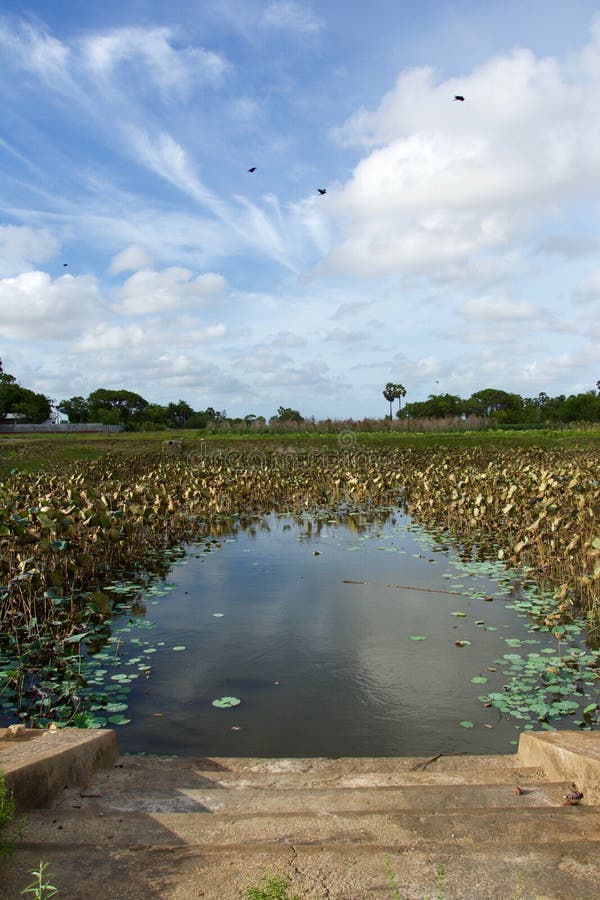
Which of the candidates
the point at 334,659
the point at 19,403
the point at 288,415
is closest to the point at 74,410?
the point at 19,403

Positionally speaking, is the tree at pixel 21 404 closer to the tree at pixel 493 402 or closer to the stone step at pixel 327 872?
the tree at pixel 493 402

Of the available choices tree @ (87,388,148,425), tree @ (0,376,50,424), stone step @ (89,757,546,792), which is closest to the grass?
stone step @ (89,757,546,792)

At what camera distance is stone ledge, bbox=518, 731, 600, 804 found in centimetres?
334

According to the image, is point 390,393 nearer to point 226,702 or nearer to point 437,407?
point 437,407

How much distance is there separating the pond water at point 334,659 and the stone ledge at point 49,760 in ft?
3.21

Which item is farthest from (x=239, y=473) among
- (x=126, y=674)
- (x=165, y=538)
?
(x=126, y=674)

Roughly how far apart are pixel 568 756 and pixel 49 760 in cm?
268

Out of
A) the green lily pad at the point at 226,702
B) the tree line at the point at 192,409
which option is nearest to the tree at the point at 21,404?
the tree line at the point at 192,409

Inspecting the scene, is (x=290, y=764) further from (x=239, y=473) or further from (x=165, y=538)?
(x=239, y=473)

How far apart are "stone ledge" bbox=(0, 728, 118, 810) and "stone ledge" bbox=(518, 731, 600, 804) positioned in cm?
253

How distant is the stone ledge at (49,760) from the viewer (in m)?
3.19

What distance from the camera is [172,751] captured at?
477cm

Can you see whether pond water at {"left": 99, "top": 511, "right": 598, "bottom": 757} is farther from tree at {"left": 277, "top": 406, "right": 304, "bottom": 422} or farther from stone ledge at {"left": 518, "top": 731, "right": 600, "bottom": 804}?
tree at {"left": 277, "top": 406, "right": 304, "bottom": 422}

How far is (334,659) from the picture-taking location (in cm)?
648
